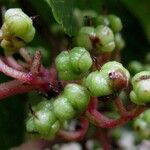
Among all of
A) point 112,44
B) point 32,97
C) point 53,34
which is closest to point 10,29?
point 112,44

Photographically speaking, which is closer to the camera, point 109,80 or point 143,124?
point 109,80

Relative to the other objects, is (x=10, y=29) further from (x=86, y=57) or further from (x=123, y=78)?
(x=123, y=78)

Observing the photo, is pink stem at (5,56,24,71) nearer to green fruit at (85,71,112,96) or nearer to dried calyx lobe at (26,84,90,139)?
dried calyx lobe at (26,84,90,139)

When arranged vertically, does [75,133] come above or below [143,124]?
above

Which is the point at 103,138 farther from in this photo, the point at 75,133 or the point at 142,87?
the point at 142,87

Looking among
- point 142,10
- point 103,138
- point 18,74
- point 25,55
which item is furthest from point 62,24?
point 142,10

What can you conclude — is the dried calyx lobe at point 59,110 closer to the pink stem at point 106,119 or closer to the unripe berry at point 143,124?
the pink stem at point 106,119

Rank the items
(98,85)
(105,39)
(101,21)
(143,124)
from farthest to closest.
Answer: (143,124)
(101,21)
(105,39)
(98,85)

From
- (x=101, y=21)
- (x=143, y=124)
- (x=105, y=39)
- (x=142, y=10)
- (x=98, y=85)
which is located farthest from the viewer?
(x=142, y=10)
